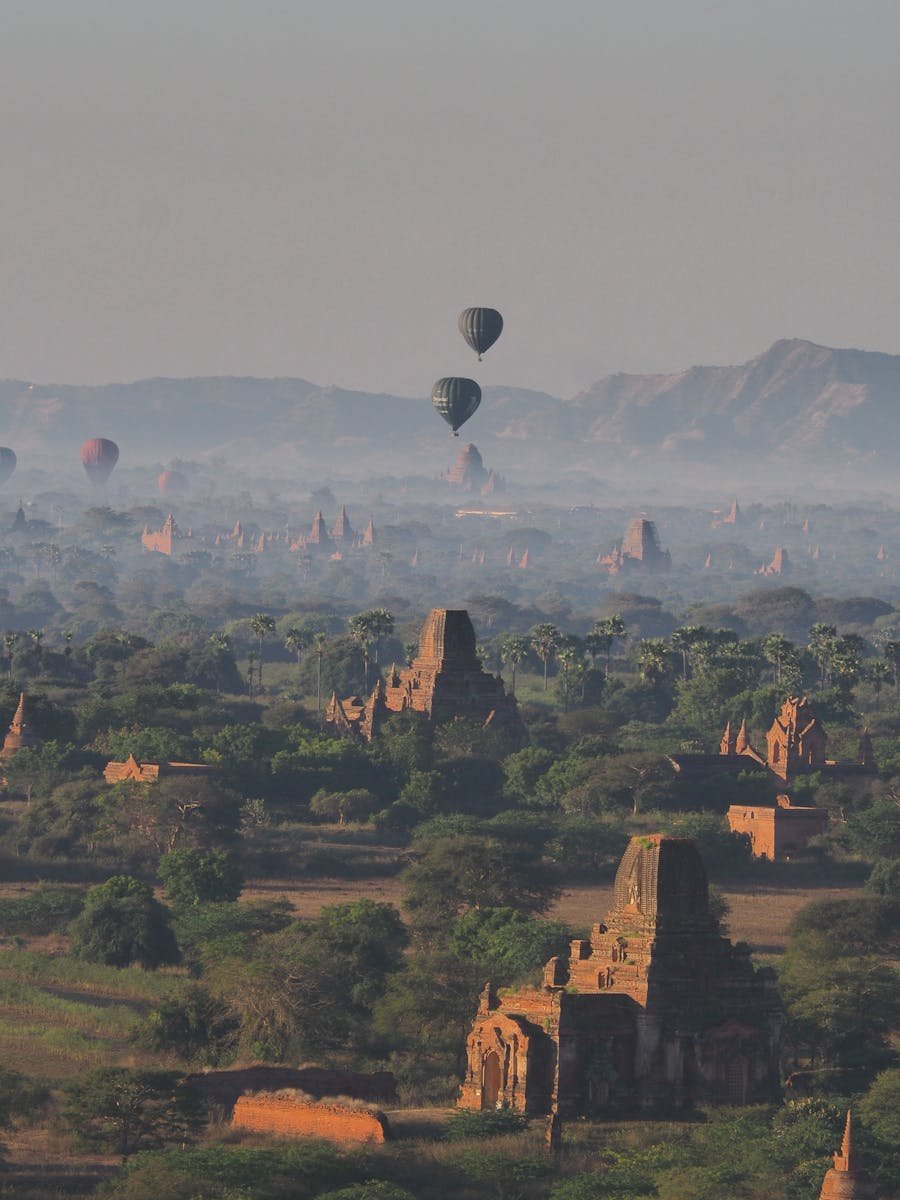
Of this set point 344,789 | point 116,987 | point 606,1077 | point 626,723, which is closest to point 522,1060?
point 606,1077

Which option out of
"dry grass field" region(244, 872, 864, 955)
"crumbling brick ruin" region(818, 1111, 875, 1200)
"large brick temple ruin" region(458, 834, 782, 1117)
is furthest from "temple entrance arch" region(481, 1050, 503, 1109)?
"dry grass field" region(244, 872, 864, 955)

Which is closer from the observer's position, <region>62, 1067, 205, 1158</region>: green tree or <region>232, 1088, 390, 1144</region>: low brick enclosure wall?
<region>232, 1088, 390, 1144</region>: low brick enclosure wall

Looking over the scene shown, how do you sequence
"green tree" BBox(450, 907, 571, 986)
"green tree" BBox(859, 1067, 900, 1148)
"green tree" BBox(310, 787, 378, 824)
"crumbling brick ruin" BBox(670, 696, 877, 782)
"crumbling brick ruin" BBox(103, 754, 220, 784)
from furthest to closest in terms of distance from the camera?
"crumbling brick ruin" BBox(670, 696, 877, 782) < "green tree" BBox(310, 787, 378, 824) < "crumbling brick ruin" BBox(103, 754, 220, 784) < "green tree" BBox(450, 907, 571, 986) < "green tree" BBox(859, 1067, 900, 1148)

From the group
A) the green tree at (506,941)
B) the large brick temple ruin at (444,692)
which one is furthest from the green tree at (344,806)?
the green tree at (506,941)

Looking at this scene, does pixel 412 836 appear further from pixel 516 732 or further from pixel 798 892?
pixel 516 732

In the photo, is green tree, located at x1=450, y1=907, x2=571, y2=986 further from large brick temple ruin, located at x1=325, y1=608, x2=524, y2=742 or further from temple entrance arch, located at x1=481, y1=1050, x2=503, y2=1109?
large brick temple ruin, located at x1=325, y1=608, x2=524, y2=742

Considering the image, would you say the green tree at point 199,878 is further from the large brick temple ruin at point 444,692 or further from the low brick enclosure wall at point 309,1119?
the large brick temple ruin at point 444,692
